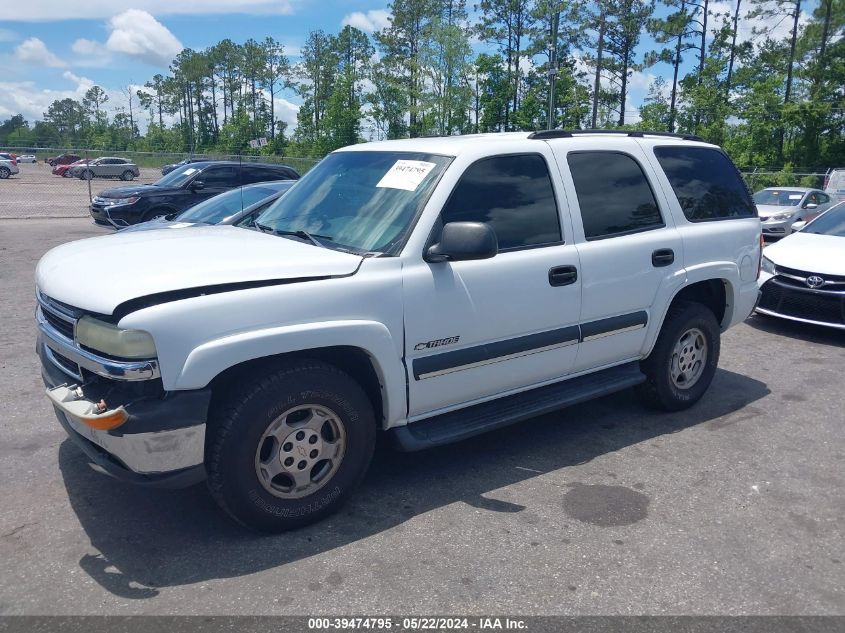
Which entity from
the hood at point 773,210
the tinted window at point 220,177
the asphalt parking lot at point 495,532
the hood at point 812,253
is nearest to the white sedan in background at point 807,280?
the hood at point 812,253

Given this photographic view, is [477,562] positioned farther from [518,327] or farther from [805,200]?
[805,200]

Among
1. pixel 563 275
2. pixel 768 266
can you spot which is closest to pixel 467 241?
pixel 563 275

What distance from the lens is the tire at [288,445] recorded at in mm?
3180

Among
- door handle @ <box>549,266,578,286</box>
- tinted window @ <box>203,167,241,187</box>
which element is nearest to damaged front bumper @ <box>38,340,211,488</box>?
door handle @ <box>549,266,578,286</box>

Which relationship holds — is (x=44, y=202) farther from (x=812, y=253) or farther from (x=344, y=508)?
(x=344, y=508)

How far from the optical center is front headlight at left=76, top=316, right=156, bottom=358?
2.93 meters

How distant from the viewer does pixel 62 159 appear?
55.6m

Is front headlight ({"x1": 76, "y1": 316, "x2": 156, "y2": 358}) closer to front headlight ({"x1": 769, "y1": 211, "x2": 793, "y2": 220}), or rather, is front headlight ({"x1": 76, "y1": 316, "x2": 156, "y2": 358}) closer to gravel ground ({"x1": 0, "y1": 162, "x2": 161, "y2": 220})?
front headlight ({"x1": 769, "y1": 211, "x2": 793, "y2": 220})

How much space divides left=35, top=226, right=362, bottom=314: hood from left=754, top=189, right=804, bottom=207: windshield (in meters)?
17.0

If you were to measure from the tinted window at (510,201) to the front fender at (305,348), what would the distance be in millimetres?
808

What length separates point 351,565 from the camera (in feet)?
10.6

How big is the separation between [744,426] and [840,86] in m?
44.0

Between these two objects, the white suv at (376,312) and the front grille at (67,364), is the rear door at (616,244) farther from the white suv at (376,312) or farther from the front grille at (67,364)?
the front grille at (67,364)

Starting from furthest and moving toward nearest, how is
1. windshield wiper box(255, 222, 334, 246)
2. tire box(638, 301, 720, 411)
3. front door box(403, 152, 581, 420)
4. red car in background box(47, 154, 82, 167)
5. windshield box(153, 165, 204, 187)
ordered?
red car in background box(47, 154, 82, 167) < windshield box(153, 165, 204, 187) < tire box(638, 301, 720, 411) < windshield wiper box(255, 222, 334, 246) < front door box(403, 152, 581, 420)
